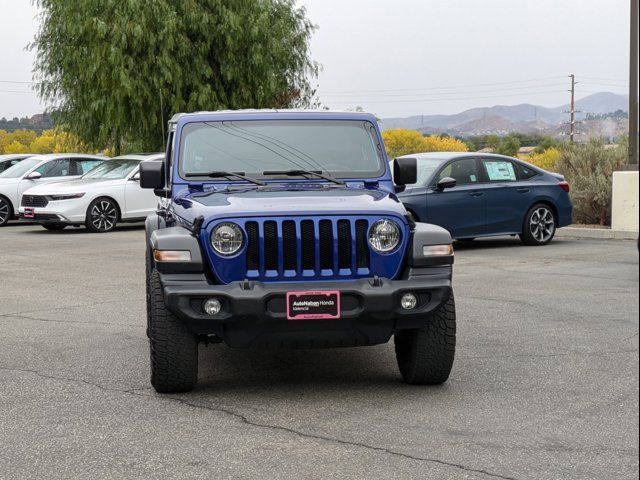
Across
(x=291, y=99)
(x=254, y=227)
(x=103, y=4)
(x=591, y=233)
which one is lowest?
(x=591, y=233)

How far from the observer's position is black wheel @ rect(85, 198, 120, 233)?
70.2ft

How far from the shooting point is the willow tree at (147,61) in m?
31.3

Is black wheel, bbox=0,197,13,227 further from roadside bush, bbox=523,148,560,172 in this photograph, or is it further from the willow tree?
roadside bush, bbox=523,148,560,172

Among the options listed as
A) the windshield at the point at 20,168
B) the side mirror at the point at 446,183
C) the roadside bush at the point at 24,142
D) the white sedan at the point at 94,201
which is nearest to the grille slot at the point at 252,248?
the side mirror at the point at 446,183

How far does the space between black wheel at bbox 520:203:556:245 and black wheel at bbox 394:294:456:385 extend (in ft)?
34.9

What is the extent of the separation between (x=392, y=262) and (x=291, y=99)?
33712 mm

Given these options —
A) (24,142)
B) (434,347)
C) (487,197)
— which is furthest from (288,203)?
(24,142)

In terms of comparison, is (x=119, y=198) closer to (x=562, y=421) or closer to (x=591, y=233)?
(x=591, y=233)

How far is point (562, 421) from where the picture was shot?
5383mm

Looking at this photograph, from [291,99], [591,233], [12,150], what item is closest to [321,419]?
[591,233]

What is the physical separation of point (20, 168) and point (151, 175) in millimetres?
18798

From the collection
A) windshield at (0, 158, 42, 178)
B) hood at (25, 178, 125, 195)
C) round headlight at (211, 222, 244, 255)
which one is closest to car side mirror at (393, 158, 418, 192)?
round headlight at (211, 222, 244, 255)

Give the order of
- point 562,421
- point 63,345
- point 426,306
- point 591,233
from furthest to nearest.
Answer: point 591,233, point 63,345, point 426,306, point 562,421

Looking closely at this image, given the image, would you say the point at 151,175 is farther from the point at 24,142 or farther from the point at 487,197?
the point at 24,142
